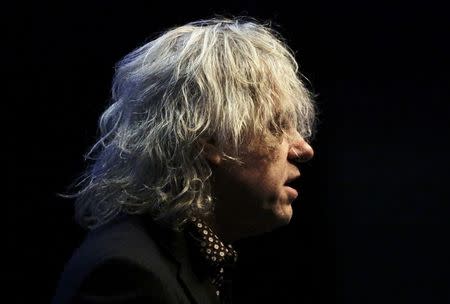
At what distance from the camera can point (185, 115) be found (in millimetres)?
1364

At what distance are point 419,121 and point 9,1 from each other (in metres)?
1.41

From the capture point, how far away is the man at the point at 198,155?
132 centimetres

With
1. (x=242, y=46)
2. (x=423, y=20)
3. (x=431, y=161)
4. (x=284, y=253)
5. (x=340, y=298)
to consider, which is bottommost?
(x=340, y=298)

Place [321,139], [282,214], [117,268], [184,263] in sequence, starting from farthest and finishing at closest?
[321,139], [282,214], [184,263], [117,268]

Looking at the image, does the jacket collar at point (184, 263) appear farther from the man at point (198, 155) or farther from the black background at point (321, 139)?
the black background at point (321, 139)

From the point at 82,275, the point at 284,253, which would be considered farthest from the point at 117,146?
the point at 284,253

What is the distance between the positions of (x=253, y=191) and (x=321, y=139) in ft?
2.70

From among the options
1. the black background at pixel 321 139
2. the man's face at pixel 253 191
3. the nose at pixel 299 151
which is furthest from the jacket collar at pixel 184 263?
the black background at pixel 321 139

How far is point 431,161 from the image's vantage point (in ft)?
7.37

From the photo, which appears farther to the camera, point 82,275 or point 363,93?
point 363,93

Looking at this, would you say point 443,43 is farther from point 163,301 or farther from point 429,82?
point 163,301

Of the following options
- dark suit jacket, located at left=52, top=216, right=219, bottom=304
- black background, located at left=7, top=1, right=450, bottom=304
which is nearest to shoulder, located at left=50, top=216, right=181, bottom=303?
dark suit jacket, located at left=52, top=216, right=219, bottom=304

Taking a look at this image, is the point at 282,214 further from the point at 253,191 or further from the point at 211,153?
the point at 211,153

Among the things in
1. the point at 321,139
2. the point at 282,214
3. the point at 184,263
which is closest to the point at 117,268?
the point at 184,263
